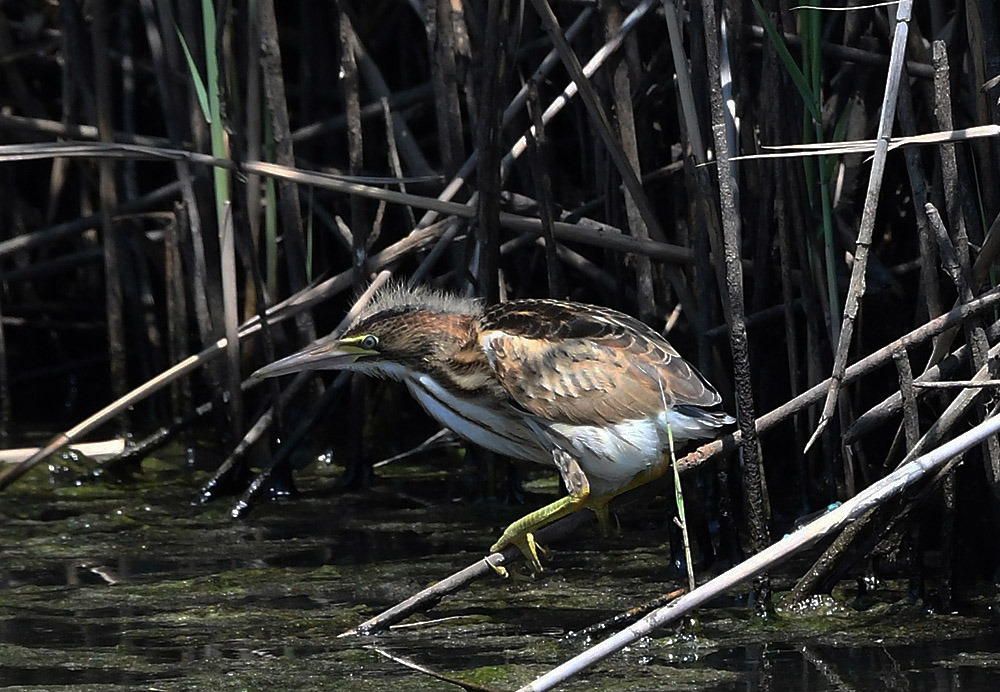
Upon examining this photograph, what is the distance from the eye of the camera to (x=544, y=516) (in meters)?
3.08

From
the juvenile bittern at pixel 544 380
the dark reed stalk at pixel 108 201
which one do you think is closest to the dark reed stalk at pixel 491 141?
the juvenile bittern at pixel 544 380

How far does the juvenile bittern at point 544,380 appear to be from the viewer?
3.17m

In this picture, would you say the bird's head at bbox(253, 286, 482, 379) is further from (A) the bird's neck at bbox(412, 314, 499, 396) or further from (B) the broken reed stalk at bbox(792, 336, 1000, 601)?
(B) the broken reed stalk at bbox(792, 336, 1000, 601)

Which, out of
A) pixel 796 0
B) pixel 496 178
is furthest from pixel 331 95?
pixel 796 0

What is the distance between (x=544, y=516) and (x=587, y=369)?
0.38 meters

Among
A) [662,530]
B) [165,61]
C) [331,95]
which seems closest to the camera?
[662,530]

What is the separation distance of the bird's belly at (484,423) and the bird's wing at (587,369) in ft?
0.37

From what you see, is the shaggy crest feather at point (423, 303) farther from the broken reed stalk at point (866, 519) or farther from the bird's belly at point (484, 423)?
the broken reed stalk at point (866, 519)

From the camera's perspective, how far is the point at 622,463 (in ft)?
10.4

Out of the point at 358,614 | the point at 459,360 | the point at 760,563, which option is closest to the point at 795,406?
the point at 459,360

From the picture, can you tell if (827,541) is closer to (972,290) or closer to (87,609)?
(972,290)

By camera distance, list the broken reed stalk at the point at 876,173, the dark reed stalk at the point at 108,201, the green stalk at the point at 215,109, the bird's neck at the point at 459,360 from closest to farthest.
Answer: the broken reed stalk at the point at 876,173 → the bird's neck at the point at 459,360 → the green stalk at the point at 215,109 → the dark reed stalk at the point at 108,201

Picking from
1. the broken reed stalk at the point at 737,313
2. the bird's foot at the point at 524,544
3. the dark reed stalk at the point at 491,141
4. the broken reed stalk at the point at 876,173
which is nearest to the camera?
the broken reed stalk at the point at 876,173

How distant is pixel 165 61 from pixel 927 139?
2.78 meters
